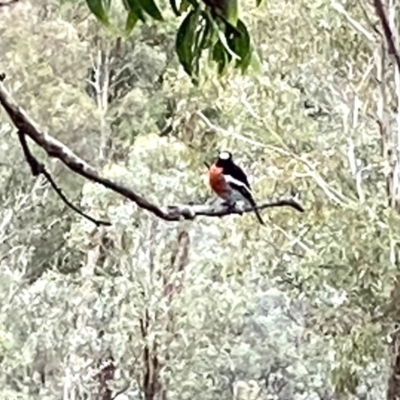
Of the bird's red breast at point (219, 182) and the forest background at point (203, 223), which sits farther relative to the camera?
the forest background at point (203, 223)

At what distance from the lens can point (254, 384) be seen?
491 centimetres

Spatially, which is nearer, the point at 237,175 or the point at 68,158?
the point at 68,158

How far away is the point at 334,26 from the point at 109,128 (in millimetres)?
2249

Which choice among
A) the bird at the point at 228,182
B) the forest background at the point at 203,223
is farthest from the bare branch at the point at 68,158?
the forest background at the point at 203,223

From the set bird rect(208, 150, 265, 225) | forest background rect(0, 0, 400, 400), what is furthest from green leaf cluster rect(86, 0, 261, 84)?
forest background rect(0, 0, 400, 400)

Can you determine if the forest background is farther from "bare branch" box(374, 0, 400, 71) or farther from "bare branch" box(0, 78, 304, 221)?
"bare branch" box(0, 78, 304, 221)

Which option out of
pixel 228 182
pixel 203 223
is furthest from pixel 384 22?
pixel 203 223

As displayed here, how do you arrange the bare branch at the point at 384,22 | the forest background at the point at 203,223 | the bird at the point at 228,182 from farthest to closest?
the forest background at the point at 203,223
the bird at the point at 228,182
the bare branch at the point at 384,22

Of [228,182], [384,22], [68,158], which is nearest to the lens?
[68,158]

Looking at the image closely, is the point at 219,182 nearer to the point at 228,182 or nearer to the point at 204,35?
the point at 228,182

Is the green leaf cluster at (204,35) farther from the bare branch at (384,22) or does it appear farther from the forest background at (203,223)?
the forest background at (203,223)

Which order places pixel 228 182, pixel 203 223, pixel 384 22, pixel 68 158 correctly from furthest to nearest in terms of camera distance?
pixel 203 223
pixel 228 182
pixel 384 22
pixel 68 158

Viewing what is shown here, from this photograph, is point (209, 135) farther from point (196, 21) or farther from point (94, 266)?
point (196, 21)

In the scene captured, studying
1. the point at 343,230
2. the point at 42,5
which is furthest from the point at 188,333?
the point at 42,5
